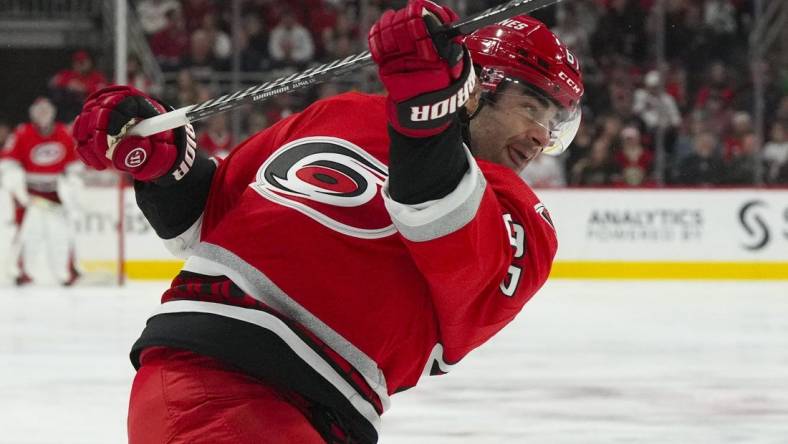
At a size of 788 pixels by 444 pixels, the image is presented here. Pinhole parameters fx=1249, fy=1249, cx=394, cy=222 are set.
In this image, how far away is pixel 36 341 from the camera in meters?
4.82

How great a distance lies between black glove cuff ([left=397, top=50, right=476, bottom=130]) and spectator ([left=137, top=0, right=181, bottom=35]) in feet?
29.5

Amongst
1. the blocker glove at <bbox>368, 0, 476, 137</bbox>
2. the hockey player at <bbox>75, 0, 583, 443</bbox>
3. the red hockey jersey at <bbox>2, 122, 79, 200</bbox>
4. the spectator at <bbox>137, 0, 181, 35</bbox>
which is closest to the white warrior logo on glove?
the hockey player at <bbox>75, 0, 583, 443</bbox>

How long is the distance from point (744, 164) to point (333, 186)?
7581 mm

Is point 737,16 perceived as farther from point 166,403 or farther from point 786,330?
point 166,403

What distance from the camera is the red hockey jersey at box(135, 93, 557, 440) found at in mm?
1374

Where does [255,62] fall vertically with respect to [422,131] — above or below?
below

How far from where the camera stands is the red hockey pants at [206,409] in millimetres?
1306

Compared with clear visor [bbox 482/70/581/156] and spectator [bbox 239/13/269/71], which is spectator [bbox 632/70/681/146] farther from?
clear visor [bbox 482/70/581/156]

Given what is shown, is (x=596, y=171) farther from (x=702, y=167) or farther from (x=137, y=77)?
(x=137, y=77)

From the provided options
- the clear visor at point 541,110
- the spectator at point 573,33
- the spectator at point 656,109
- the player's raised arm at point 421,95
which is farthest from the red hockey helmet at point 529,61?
the spectator at point 573,33

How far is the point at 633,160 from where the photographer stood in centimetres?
863

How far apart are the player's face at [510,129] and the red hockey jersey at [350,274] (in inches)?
3.8

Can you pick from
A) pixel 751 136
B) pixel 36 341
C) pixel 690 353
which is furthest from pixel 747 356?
pixel 751 136

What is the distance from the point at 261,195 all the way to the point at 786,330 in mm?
4283
